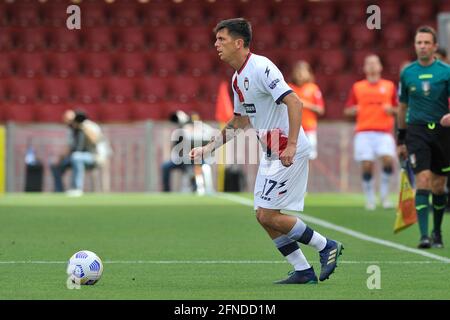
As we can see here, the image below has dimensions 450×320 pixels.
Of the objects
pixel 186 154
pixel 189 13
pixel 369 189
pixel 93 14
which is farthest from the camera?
pixel 189 13

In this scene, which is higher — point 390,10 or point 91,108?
point 390,10

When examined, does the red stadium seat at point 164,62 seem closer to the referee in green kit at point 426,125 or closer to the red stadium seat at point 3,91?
the red stadium seat at point 3,91

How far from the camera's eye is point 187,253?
414 inches

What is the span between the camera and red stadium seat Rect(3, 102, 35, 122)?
25031 millimetres

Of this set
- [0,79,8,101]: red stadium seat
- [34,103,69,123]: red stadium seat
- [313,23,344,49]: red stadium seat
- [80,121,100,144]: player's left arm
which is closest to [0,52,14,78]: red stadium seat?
[0,79,8,101]: red stadium seat

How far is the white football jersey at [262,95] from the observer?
7.75 m

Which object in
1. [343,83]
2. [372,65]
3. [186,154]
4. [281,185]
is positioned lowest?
[281,185]

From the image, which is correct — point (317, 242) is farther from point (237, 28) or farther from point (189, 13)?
point (189, 13)

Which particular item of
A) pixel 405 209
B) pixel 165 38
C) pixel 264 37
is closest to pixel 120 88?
pixel 165 38

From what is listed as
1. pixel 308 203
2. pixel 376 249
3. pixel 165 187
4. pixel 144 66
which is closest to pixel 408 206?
pixel 376 249

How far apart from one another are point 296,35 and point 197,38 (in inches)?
84.4

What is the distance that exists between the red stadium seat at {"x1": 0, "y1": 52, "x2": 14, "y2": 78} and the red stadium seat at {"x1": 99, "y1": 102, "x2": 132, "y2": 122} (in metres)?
2.17

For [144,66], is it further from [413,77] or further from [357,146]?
[413,77]

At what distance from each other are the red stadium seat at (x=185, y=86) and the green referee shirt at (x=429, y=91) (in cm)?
1461
